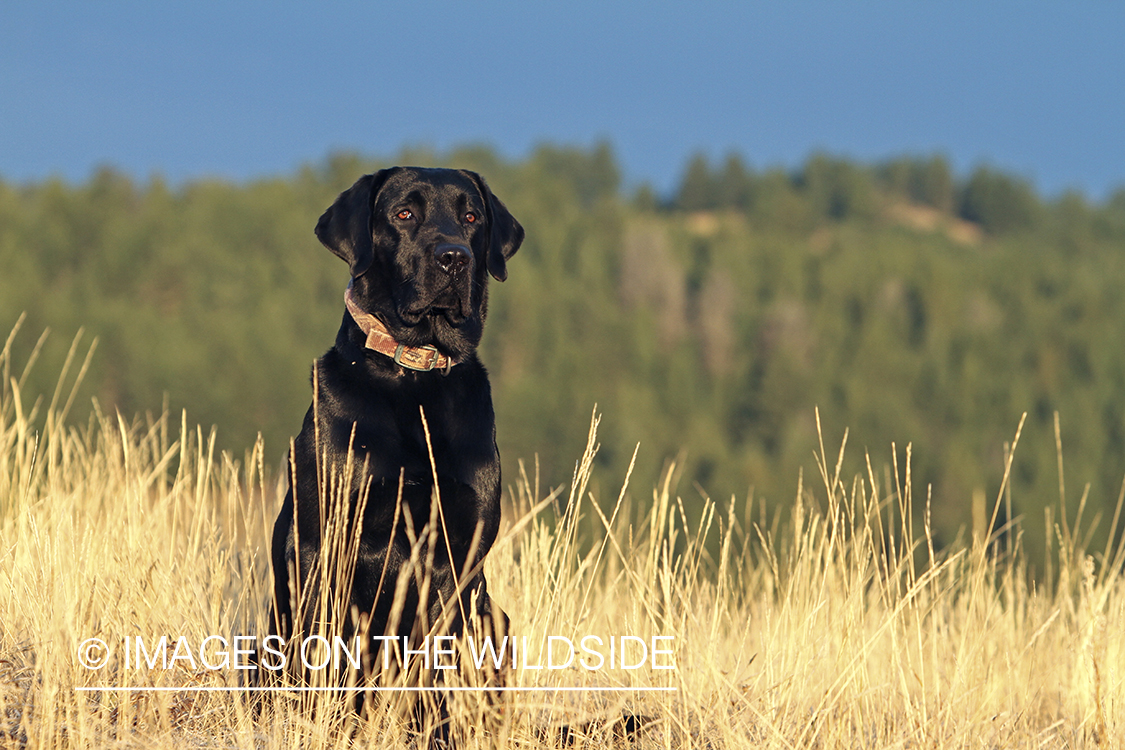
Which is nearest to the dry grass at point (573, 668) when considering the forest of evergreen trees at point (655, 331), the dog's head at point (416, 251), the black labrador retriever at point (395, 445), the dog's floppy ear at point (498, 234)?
the black labrador retriever at point (395, 445)

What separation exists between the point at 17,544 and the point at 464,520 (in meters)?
1.48

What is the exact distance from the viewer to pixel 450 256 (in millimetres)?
3033

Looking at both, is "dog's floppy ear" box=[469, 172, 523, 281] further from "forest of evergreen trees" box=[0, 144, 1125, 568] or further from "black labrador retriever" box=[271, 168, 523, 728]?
"forest of evergreen trees" box=[0, 144, 1125, 568]

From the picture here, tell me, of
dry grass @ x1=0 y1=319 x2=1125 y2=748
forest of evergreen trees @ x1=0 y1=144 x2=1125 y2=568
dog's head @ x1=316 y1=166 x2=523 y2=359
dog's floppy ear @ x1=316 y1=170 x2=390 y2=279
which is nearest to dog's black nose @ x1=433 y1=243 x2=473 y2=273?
dog's head @ x1=316 y1=166 x2=523 y2=359

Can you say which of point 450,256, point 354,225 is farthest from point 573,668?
point 354,225

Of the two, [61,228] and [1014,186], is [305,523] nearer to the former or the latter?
[61,228]

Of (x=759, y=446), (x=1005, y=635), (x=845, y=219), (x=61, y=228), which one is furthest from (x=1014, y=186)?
(x=1005, y=635)

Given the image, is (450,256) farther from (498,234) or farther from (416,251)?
(498,234)

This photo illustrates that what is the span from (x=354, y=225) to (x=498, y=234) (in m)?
0.48

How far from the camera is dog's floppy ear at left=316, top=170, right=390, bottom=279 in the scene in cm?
308

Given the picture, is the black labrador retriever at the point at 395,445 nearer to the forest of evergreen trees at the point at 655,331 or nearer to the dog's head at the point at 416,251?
the dog's head at the point at 416,251

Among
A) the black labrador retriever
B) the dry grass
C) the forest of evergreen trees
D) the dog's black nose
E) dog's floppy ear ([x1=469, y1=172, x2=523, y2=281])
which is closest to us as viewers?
the dry grass

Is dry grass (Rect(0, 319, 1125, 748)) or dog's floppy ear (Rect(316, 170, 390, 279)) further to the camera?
dog's floppy ear (Rect(316, 170, 390, 279))

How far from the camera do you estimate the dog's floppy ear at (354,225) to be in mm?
3080
